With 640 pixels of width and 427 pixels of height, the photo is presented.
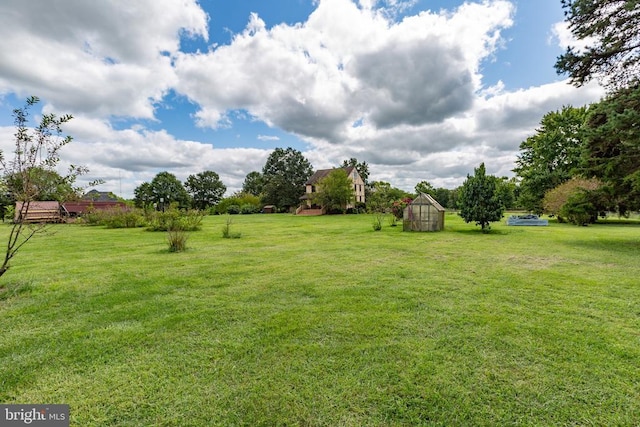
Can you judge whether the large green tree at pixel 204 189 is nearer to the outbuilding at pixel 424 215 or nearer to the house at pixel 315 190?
the house at pixel 315 190

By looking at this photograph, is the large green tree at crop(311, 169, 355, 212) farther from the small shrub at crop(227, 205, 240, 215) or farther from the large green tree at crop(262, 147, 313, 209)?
the small shrub at crop(227, 205, 240, 215)

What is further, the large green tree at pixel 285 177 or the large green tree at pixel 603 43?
the large green tree at pixel 285 177

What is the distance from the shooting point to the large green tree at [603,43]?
861cm

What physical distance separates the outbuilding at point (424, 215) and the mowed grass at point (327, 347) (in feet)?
31.8

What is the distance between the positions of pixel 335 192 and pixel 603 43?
2806cm

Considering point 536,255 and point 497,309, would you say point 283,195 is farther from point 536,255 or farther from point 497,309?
point 497,309

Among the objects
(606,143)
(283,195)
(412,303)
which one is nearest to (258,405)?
(412,303)

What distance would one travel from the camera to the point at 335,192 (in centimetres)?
3600

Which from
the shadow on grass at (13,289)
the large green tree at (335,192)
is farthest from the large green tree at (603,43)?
the large green tree at (335,192)

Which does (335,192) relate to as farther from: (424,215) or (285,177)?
(424,215)

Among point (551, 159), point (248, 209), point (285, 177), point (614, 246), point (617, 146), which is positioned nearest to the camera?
point (617, 146)

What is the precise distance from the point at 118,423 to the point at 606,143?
1326 cm

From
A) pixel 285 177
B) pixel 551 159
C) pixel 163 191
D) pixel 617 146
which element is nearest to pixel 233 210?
pixel 285 177

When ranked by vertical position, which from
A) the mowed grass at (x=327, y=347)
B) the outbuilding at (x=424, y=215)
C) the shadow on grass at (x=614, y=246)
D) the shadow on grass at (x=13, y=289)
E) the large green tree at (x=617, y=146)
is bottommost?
the mowed grass at (x=327, y=347)
